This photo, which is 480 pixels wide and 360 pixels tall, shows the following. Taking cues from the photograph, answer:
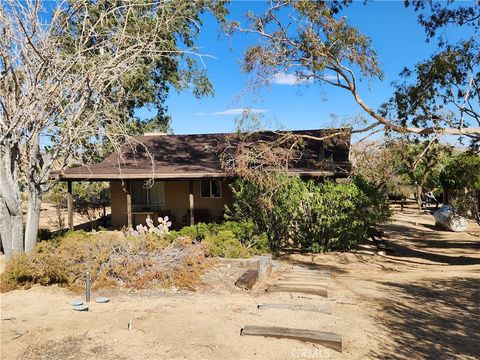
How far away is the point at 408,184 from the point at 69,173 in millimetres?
27373

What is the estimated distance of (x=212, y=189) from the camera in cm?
1777

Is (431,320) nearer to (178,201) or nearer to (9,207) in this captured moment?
(9,207)

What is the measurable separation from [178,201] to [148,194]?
146 centimetres

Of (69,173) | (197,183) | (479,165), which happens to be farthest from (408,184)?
(69,173)

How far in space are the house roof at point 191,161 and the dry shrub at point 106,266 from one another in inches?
152

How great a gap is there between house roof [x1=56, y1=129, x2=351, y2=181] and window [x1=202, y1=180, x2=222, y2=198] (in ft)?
4.09

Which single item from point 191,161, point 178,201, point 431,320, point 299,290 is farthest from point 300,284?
point 178,201

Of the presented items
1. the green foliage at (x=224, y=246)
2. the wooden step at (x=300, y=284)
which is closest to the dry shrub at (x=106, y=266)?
the green foliage at (x=224, y=246)

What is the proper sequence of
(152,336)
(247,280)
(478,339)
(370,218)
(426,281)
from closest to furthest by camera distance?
(152,336)
(478,339)
(247,280)
(426,281)
(370,218)

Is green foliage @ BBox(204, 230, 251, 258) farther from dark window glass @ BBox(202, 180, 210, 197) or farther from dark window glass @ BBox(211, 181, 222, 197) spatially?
dark window glass @ BBox(202, 180, 210, 197)

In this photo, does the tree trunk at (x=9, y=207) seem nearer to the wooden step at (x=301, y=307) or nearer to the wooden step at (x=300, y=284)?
the wooden step at (x=300, y=284)

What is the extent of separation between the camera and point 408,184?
3334 cm

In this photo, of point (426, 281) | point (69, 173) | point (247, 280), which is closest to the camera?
point (247, 280)

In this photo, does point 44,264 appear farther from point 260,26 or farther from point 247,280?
point 260,26
